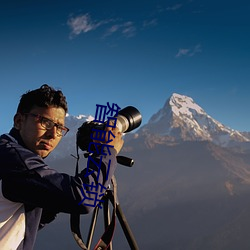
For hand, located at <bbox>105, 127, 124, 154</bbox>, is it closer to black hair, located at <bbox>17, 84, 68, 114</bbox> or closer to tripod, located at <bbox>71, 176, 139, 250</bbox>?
tripod, located at <bbox>71, 176, 139, 250</bbox>

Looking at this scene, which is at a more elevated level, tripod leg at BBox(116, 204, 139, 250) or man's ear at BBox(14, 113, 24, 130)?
man's ear at BBox(14, 113, 24, 130)

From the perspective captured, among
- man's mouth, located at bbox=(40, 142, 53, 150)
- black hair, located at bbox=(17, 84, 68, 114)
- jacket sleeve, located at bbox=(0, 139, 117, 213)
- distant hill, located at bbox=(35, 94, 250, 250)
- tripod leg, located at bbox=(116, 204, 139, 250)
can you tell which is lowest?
tripod leg, located at bbox=(116, 204, 139, 250)

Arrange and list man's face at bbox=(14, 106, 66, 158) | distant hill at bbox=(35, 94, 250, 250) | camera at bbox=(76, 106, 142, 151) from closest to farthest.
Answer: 1. man's face at bbox=(14, 106, 66, 158)
2. camera at bbox=(76, 106, 142, 151)
3. distant hill at bbox=(35, 94, 250, 250)

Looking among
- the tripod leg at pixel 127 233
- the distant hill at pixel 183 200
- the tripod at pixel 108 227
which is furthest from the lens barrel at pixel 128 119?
the distant hill at pixel 183 200

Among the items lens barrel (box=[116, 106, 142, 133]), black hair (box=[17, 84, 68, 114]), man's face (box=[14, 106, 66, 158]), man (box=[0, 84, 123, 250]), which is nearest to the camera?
man (box=[0, 84, 123, 250])

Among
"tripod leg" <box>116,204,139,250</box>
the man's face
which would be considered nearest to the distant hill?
"tripod leg" <box>116,204,139,250</box>

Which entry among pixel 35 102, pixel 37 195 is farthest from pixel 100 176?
pixel 35 102

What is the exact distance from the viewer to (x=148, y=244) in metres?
104

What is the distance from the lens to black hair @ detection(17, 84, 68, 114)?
200 cm

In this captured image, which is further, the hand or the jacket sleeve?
the hand

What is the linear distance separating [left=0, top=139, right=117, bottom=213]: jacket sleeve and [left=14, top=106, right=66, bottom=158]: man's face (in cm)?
17

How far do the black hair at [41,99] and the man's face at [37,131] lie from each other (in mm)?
35

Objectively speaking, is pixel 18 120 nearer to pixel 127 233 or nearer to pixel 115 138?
pixel 115 138

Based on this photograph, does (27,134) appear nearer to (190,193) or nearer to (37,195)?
(37,195)
